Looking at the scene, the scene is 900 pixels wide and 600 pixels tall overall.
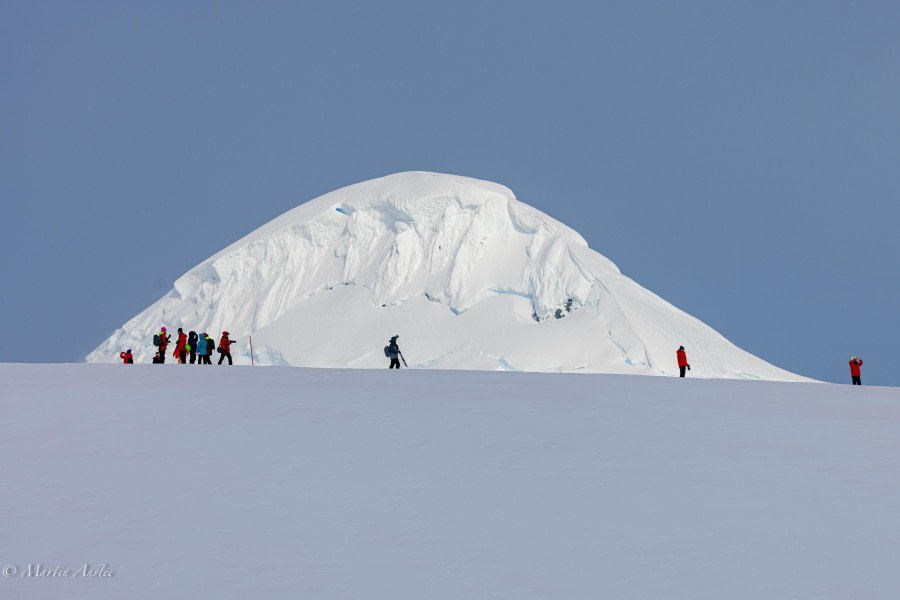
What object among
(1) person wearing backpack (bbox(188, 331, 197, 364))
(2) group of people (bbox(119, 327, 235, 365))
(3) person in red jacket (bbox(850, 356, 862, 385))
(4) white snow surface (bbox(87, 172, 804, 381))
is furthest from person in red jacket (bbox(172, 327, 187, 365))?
(4) white snow surface (bbox(87, 172, 804, 381))

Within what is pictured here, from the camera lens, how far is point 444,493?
12.6 metres

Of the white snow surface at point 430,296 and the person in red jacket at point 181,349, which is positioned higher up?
the white snow surface at point 430,296

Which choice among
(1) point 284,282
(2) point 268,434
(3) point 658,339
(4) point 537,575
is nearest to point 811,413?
(2) point 268,434

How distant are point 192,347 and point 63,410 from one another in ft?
37.7

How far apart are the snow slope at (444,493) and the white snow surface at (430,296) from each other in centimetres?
4121

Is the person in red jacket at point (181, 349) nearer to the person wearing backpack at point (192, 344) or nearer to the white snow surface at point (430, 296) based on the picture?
the person wearing backpack at point (192, 344)

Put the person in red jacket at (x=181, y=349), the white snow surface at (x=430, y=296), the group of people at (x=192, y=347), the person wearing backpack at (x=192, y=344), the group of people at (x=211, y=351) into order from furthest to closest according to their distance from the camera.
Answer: the white snow surface at (x=430, y=296)
the person wearing backpack at (x=192, y=344)
the person in red jacket at (x=181, y=349)
the group of people at (x=192, y=347)
the group of people at (x=211, y=351)

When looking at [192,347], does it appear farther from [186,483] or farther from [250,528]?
[250,528]

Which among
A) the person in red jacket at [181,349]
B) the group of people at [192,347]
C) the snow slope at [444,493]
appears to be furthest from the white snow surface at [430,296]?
the snow slope at [444,493]

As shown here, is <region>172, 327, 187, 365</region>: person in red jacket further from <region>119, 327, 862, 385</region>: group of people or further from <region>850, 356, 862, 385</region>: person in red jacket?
<region>850, 356, 862, 385</region>: person in red jacket

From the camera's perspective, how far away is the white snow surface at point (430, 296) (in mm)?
61125

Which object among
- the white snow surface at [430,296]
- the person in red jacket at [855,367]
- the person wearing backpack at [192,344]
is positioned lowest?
the person in red jacket at [855,367]

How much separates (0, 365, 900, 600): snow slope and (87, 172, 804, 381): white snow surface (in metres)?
41.2

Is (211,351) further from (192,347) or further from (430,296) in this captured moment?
(430,296)
